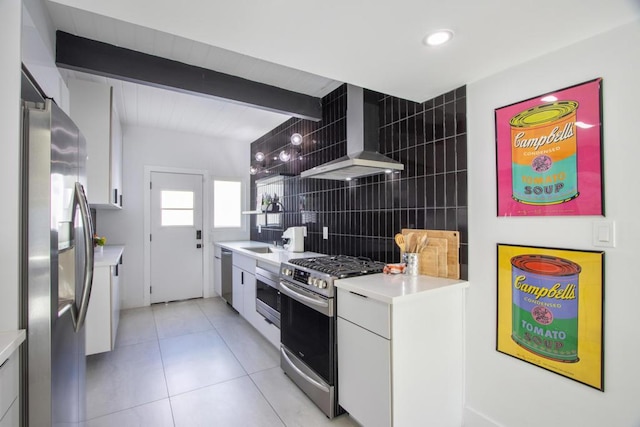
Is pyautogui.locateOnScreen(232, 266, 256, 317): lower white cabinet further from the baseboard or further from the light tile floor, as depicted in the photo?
the baseboard

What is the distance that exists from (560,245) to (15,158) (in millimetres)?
2348

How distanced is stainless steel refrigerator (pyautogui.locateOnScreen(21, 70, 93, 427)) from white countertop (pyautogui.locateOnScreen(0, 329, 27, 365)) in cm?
4

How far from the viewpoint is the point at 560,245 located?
1.50 m

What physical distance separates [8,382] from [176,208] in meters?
3.88

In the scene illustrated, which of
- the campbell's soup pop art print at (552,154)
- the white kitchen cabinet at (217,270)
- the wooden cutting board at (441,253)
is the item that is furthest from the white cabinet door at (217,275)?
the campbell's soup pop art print at (552,154)

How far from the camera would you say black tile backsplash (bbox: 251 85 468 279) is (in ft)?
6.40

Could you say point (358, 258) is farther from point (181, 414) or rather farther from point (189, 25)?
point (189, 25)

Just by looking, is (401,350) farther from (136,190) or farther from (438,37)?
(136,190)

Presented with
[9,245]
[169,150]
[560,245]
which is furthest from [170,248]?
[560,245]

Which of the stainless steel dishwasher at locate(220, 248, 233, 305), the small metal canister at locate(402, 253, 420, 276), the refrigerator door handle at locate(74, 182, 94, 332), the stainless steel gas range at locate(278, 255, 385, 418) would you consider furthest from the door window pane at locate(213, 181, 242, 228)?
the small metal canister at locate(402, 253, 420, 276)

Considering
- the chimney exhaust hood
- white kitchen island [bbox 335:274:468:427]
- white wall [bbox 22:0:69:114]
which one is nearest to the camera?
white wall [bbox 22:0:69:114]

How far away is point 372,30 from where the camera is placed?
1.34 m

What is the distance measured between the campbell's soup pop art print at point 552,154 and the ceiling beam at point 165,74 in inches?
75.5

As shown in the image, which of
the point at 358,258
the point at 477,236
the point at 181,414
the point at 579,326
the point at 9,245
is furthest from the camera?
the point at 358,258
